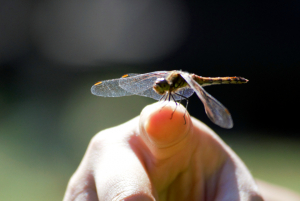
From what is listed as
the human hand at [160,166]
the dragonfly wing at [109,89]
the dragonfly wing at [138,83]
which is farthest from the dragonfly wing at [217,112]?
the dragonfly wing at [109,89]

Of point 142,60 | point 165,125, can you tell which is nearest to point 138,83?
point 165,125

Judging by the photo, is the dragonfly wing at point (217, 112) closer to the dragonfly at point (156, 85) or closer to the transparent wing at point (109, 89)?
the dragonfly at point (156, 85)

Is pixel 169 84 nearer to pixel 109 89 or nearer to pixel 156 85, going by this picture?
pixel 156 85

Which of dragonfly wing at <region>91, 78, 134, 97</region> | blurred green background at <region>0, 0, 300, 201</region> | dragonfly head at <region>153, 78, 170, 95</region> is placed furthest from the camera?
blurred green background at <region>0, 0, 300, 201</region>

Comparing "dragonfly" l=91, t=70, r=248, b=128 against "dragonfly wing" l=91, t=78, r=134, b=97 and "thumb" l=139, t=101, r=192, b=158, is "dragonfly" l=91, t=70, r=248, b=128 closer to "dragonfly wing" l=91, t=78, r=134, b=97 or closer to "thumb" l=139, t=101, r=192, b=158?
"dragonfly wing" l=91, t=78, r=134, b=97

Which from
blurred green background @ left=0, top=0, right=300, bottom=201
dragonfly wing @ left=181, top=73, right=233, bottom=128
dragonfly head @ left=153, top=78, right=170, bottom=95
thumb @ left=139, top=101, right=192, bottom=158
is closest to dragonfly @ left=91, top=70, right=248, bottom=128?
dragonfly head @ left=153, top=78, right=170, bottom=95
